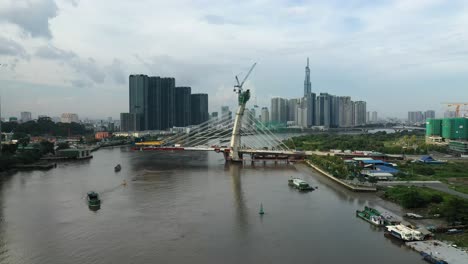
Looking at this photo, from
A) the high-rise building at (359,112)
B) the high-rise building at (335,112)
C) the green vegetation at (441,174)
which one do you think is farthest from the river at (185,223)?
the high-rise building at (359,112)

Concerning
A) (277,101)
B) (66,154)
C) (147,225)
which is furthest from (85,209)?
(277,101)

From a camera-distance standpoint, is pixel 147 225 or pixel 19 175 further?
pixel 19 175

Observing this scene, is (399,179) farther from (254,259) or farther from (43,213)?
(43,213)

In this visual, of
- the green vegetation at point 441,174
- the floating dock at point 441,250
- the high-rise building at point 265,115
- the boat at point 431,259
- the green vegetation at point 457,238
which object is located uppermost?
the high-rise building at point 265,115

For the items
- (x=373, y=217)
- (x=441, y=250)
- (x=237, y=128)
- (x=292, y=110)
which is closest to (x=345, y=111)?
(x=292, y=110)

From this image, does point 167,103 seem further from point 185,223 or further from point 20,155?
point 185,223

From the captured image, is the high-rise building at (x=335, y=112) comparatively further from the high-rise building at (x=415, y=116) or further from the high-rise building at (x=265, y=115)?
the high-rise building at (x=415, y=116)
